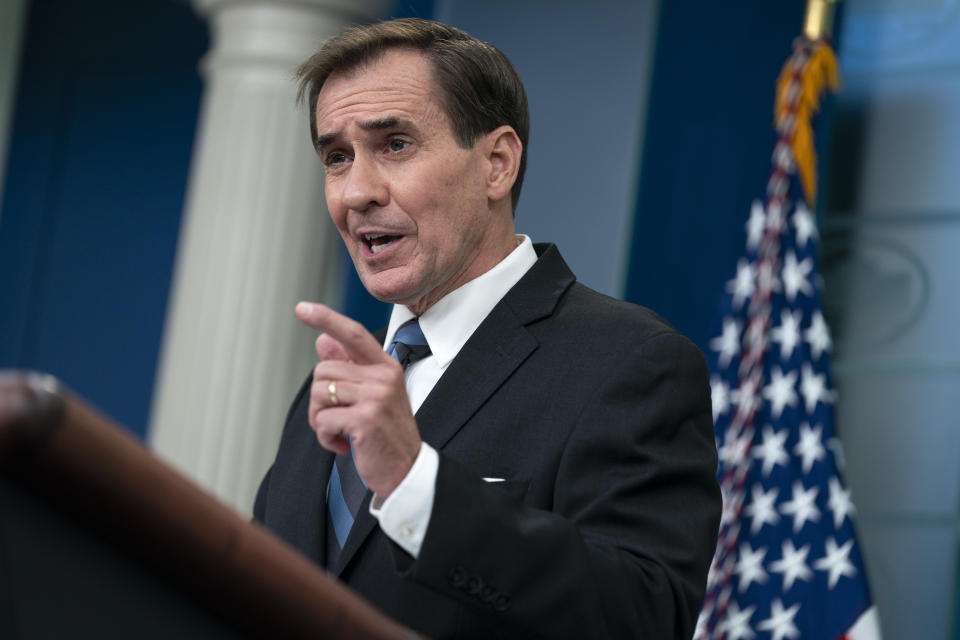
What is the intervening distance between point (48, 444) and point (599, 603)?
2.28ft

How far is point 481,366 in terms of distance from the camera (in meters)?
1.54

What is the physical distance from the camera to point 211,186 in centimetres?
450

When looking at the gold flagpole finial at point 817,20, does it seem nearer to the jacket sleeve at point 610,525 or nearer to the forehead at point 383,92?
the forehead at point 383,92

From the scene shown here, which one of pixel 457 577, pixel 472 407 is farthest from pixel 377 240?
pixel 457 577

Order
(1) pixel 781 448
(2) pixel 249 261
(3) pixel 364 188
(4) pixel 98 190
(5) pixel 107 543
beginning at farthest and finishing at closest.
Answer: (4) pixel 98 190
(2) pixel 249 261
(1) pixel 781 448
(3) pixel 364 188
(5) pixel 107 543

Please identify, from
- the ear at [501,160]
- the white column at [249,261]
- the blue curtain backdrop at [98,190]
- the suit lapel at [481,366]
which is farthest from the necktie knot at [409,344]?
the blue curtain backdrop at [98,190]

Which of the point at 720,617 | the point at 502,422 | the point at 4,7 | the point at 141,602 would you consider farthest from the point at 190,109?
the point at 141,602

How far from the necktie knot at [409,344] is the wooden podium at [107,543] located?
0.97m

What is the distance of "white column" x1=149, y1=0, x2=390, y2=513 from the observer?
4344 mm

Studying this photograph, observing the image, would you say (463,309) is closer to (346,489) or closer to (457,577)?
(346,489)

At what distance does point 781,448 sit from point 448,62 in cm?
205

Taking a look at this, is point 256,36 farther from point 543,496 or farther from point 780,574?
point 543,496

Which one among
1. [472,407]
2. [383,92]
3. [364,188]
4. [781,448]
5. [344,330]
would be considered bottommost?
[781,448]

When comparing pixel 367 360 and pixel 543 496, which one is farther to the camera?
pixel 543 496
